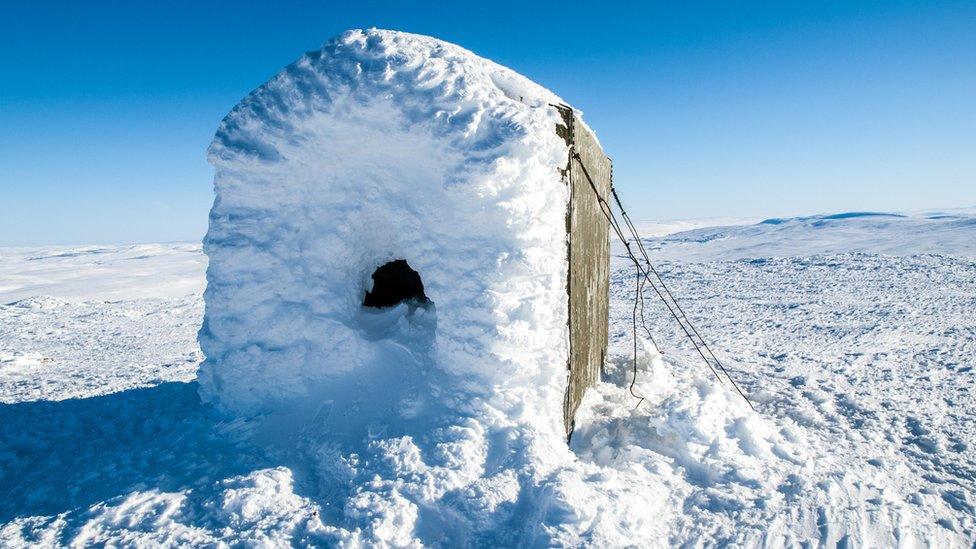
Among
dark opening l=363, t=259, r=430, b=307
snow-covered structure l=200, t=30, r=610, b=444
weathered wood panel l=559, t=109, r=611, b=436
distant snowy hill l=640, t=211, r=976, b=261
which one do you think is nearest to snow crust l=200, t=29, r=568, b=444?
snow-covered structure l=200, t=30, r=610, b=444

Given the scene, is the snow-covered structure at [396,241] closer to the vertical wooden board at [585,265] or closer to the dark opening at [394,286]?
the vertical wooden board at [585,265]

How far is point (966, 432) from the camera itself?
3832 mm

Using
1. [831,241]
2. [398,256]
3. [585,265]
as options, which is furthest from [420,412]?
[831,241]

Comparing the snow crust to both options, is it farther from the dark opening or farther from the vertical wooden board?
the dark opening

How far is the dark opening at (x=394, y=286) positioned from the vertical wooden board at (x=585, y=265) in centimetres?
128

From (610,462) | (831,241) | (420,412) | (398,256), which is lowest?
(610,462)

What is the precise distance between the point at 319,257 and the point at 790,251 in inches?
640

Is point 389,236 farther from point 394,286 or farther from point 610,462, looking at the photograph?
point 610,462

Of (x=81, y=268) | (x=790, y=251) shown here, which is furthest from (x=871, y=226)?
(x=81, y=268)

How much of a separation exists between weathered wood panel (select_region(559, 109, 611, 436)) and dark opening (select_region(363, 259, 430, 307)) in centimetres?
128

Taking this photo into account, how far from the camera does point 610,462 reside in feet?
10.0

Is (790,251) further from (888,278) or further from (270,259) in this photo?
(270,259)

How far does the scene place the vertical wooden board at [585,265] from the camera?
129 inches

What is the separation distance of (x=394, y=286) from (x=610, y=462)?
88.7 inches
